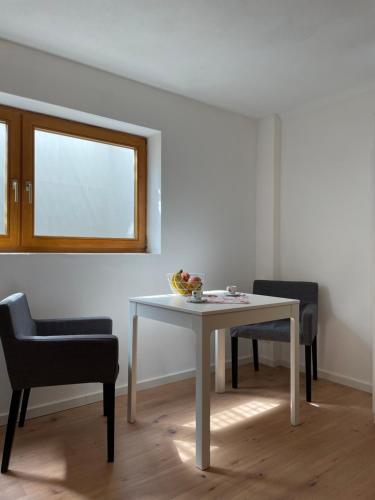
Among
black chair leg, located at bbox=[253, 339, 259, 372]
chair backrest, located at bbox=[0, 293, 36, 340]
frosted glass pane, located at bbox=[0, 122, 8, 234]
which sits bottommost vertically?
black chair leg, located at bbox=[253, 339, 259, 372]

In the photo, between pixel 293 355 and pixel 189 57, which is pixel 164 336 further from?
pixel 189 57

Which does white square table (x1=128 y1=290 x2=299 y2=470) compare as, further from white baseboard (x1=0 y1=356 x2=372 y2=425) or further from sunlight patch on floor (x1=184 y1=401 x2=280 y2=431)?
white baseboard (x1=0 y1=356 x2=372 y2=425)

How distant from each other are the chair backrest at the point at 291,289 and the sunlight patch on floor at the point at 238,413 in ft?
2.84

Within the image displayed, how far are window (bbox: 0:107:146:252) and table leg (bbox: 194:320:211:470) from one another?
1.29m

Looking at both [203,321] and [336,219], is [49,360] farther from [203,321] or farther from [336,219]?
[336,219]

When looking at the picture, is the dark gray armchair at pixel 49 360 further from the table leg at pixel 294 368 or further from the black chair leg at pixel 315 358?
the black chair leg at pixel 315 358

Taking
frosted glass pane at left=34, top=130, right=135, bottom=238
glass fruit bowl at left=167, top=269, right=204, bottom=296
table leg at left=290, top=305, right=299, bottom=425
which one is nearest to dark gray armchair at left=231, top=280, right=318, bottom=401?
table leg at left=290, top=305, right=299, bottom=425

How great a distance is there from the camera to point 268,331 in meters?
2.85

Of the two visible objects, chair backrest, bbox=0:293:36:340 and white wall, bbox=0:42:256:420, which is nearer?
chair backrest, bbox=0:293:36:340

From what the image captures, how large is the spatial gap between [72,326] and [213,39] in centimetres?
182

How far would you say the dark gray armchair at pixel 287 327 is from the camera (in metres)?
2.76

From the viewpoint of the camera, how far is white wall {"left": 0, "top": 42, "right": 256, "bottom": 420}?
8.11 feet

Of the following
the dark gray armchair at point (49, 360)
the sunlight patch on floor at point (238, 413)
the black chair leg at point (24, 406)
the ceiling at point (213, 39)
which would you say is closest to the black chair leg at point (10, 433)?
the dark gray armchair at point (49, 360)

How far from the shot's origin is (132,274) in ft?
9.53
